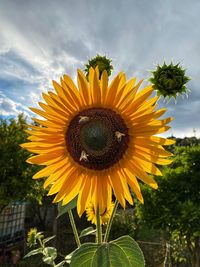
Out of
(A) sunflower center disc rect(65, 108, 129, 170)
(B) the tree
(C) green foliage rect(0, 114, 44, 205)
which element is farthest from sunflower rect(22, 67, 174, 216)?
(C) green foliage rect(0, 114, 44, 205)

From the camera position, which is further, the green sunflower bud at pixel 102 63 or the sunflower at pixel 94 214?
the sunflower at pixel 94 214

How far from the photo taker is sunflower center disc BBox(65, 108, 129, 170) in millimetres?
1231

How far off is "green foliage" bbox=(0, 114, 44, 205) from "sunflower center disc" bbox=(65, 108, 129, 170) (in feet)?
21.7

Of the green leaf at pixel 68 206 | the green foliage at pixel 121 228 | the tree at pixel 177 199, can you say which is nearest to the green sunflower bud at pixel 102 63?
the green leaf at pixel 68 206

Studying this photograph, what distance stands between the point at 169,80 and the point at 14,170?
7.08 m

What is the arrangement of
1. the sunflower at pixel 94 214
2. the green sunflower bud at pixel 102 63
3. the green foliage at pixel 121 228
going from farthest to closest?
the green foliage at pixel 121 228 < the sunflower at pixel 94 214 < the green sunflower bud at pixel 102 63

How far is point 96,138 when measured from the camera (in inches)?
48.9

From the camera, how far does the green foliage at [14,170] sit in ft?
25.2

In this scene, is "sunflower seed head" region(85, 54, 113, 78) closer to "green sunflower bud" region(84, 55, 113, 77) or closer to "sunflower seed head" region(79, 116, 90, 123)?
"green sunflower bud" region(84, 55, 113, 77)

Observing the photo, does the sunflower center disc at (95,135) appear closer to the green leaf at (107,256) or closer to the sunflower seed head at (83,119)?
the sunflower seed head at (83,119)

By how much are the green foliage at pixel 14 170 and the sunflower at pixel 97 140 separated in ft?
21.7

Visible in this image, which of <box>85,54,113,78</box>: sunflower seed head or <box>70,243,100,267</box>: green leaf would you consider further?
<box>85,54,113,78</box>: sunflower seed head

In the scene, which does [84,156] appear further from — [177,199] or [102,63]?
[177,199]

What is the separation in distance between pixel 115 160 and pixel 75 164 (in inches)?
5.6
